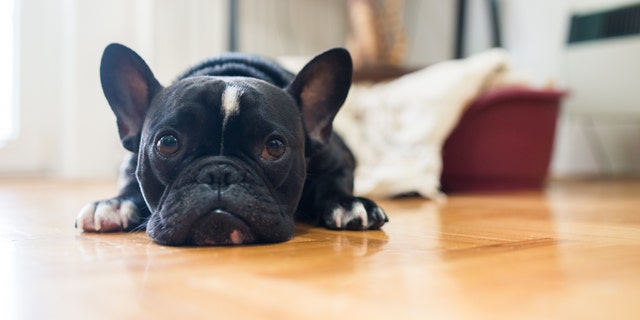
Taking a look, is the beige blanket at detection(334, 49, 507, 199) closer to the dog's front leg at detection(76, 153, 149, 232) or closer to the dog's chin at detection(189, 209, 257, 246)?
the dog's front leg at detection(76, 153, 149, 232)

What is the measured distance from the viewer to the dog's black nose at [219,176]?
114cm

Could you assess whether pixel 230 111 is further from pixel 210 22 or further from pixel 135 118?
pixel 210 22

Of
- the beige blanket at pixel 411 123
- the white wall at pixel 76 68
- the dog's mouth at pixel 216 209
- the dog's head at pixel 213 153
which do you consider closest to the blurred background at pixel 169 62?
the white wall at pixel 76 68

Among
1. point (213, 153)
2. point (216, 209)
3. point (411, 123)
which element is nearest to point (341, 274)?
point (216, 209)

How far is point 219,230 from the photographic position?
114cm

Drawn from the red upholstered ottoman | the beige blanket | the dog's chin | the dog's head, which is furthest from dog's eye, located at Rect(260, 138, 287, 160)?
the red upholstered ottoman

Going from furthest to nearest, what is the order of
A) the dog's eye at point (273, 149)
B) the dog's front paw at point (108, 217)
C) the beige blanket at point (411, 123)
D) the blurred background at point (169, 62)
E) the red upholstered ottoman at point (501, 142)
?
1. the blurred background at point (169, 62)
2. the red upholstered ottoman at point (501, 142)
3. the beige blanket at point (411, 123)
4. the dog's front paw at point (108, 217)
5. the dog's eye at point (273, 149)

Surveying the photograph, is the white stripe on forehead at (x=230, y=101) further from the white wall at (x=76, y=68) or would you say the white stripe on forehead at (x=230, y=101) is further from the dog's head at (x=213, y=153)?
the white wall at (x=76, y=68)

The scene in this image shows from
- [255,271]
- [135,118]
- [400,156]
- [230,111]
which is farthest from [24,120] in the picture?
[255,271]

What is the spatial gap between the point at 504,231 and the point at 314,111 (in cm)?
48

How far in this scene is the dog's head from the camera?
114 cm

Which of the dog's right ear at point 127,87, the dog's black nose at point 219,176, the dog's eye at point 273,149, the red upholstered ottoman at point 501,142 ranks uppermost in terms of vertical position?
the dog's right ear at point 127,87

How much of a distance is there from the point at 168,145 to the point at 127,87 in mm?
274

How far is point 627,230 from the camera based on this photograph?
4.74ft
